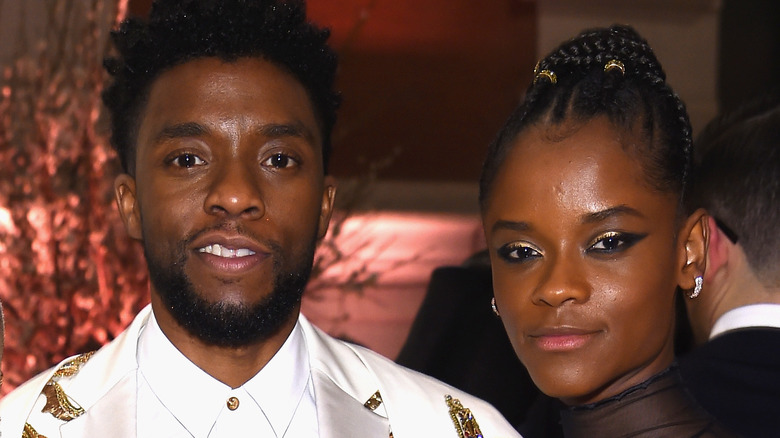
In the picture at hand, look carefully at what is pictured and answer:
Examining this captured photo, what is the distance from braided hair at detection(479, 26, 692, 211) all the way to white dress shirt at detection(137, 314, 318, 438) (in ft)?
1.73

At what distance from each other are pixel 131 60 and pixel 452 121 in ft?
7.59

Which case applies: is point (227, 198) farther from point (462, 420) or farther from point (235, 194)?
point (462, 420)

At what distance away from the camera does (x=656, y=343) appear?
197cm

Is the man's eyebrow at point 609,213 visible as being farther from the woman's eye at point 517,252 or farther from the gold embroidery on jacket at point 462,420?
the gold embroidery on jacket at point 462,420

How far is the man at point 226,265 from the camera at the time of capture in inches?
74.7

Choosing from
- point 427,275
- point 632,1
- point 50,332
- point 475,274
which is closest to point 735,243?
point 475,274

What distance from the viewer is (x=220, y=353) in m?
1.99

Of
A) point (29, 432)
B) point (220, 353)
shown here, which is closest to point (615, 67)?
point (220, 353)

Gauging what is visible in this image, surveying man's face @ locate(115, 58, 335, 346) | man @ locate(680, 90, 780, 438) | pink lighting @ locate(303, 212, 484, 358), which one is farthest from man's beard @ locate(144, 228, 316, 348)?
pink lighting @ locate(303, 212, 484, 358)

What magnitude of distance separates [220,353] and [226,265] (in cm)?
19

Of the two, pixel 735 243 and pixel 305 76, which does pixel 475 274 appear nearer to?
pixel 735 243

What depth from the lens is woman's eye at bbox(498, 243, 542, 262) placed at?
2000 millimetres

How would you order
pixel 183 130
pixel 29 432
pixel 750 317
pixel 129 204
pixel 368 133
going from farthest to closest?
pixel 368 133 → pixel 750 317 → pixel 129 204 → pixel 183 130 → pixel 29 432

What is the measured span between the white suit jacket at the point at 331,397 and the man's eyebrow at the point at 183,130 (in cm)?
33
